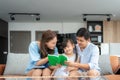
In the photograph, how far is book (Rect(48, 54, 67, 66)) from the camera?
90.0 inches

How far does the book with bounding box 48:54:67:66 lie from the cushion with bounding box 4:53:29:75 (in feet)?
4.94

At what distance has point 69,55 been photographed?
8.37 ft

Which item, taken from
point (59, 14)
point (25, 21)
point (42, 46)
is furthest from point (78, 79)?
point (25, 21)

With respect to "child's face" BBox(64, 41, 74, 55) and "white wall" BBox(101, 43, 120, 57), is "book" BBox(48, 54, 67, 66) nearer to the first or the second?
"child's face" BBox(64, 41, 74, 55)

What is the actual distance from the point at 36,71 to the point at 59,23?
24.7ft

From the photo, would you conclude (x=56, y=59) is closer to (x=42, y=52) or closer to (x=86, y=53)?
(x=42, y=52)

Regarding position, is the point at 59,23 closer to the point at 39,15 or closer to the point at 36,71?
the point at 39,15

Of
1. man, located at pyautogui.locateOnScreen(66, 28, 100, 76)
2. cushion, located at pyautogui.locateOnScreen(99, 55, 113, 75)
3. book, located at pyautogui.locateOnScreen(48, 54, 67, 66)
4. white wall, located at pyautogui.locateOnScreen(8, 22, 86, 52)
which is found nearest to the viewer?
book, located at pyautogui.locateOnScreen(48, 54, 67, 66)

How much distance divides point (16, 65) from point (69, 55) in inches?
59.0

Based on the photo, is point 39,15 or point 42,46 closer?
point 42,46

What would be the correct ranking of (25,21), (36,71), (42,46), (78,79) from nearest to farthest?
(78,79)
(36,71)
(42,46)
(25,21)

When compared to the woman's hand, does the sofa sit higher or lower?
lower

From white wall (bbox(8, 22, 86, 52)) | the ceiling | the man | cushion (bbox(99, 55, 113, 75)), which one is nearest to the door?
white wall (bbox(8, 22, 86, 52))

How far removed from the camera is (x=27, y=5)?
6648mm
